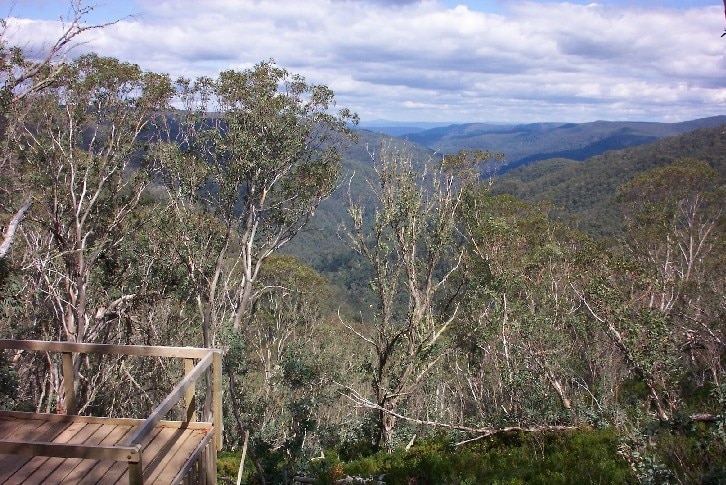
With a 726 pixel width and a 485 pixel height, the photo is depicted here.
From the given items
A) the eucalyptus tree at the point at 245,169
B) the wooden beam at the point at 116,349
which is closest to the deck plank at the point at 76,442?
the wooden beam at the point at 116,349

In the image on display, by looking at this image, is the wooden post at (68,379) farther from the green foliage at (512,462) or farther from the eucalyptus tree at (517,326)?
the eucalyptus tree at (517,326)

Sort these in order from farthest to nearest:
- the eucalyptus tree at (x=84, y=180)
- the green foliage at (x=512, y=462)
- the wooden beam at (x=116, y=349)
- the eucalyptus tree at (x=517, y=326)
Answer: the eucalyptus tree at (x=84, y=180) → the eucalyptus tree at (x=517, y=326) → the green foliage at (x=512, y=462) → the wooden beam at (x=116, y=349)

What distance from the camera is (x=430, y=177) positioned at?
9.41m

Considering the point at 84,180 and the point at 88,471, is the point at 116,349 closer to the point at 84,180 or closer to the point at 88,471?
the point at 88,471

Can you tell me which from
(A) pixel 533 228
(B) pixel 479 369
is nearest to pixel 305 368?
(B) pixel 479 369

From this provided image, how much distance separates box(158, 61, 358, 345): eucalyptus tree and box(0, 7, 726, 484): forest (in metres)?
0.05

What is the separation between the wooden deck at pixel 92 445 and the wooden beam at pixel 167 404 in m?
0.15

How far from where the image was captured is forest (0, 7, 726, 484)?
26.4 ft

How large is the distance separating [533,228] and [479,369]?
731 cm

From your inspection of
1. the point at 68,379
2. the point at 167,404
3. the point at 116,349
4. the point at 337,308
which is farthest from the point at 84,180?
the point at 167,404

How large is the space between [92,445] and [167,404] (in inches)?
17.9

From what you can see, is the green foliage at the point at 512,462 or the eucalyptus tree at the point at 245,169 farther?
the eucalyptus tree at the point at 245,169

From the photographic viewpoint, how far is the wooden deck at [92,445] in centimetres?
360

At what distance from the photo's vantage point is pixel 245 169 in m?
11.3
